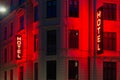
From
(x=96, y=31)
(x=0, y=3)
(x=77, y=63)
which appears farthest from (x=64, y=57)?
(x=0, y=3)

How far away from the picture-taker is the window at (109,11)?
40491 millimetres

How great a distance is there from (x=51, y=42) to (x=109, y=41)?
5.85 metres

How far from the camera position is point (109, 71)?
3991 cm

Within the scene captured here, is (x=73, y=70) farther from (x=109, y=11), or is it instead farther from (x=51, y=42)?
(x=109, y=11)

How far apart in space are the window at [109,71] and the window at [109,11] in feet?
15.3

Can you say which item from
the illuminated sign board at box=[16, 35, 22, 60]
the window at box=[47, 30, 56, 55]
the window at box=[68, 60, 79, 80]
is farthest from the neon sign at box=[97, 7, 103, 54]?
the illuminated sign board at box=[16, 35, 22, 60]

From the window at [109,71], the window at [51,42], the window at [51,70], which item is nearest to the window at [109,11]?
the window at [109,71]

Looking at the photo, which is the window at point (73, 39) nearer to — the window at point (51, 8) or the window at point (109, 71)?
the window at point (51, 8)

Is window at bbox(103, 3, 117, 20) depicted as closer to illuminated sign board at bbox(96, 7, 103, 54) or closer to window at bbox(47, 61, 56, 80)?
illuminated sign board at bbox(96, 7, 103, 54)

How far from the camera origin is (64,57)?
38594 mm

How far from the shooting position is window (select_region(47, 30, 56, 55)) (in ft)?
129

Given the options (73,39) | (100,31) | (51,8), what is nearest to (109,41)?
(100,31)

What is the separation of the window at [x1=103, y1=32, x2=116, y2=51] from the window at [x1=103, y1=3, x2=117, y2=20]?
1.65 metres

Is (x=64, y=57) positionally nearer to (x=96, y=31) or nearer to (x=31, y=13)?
(x=96, y=31)
